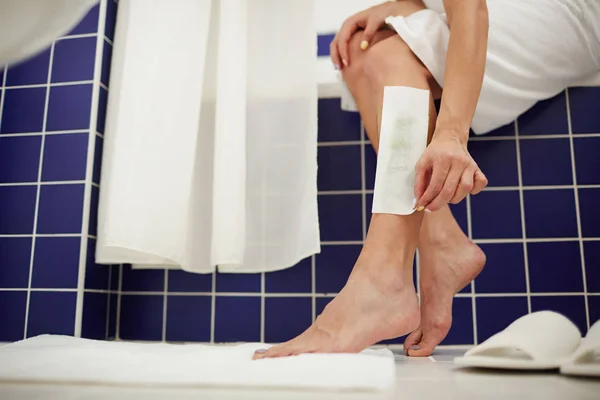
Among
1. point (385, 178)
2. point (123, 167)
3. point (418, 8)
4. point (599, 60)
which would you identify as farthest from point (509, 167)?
point (123, 167)

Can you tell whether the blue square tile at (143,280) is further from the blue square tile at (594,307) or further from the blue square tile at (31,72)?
the blue square tile at (594,307)

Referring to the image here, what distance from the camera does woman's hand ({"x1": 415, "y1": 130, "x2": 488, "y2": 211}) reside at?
0.70m

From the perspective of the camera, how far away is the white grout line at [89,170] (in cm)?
118

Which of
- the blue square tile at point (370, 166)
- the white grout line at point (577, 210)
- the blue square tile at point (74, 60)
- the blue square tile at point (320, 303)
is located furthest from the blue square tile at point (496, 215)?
the blue square tile at point (74, 60)

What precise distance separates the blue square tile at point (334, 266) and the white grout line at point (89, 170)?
0.53 m

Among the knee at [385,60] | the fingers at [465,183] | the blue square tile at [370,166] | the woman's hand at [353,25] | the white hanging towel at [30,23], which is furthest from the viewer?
the blue square tile at [370,166]

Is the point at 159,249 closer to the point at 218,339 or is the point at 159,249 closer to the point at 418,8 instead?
the point at 218,339

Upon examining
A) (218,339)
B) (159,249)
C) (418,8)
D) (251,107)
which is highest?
(418,8)

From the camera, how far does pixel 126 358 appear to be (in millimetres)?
667

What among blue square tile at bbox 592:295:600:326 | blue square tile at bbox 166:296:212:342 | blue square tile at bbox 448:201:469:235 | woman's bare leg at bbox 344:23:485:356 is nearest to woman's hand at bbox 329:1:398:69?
woman's bare leg at bbox 344:23:485:356

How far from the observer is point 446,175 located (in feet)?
2.30

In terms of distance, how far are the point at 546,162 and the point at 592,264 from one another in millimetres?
246

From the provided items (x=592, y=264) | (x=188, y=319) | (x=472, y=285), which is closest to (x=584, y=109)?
(x=592, y=264)

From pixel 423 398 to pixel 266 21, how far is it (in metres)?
0.93
